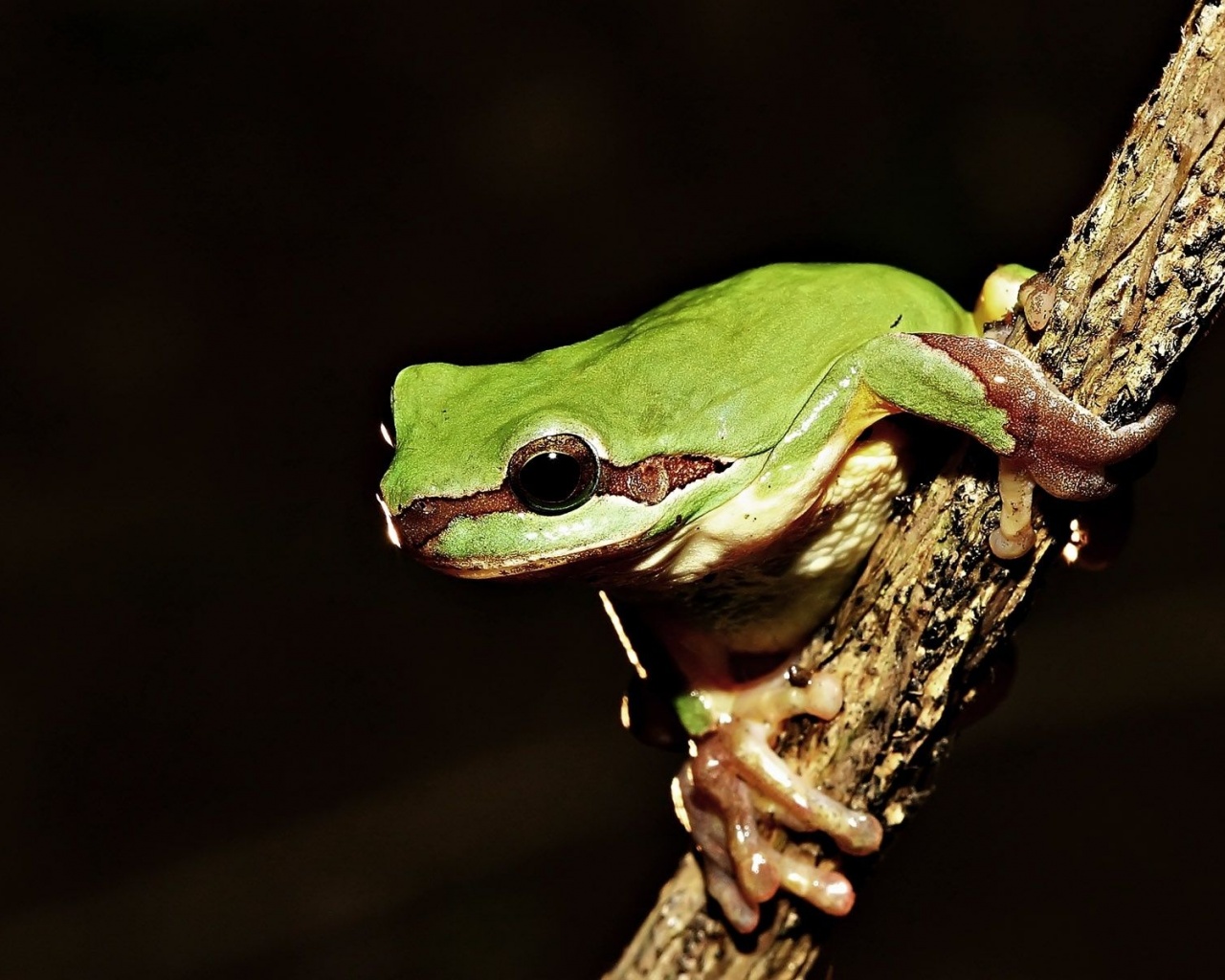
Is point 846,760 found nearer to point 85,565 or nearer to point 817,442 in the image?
point 817,442

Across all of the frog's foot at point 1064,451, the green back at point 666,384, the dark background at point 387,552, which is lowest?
the frog's foot at point 1064,451

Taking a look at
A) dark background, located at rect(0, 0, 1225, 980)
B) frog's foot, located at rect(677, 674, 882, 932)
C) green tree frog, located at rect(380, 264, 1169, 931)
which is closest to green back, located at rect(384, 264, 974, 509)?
green tree frog, located at rect(380, 264, 1169, 931)

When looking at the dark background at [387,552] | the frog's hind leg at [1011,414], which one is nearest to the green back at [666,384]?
the frog's hind leg at [1011,414]

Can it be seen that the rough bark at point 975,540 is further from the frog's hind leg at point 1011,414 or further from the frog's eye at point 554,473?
the frog's eye at point 554,473

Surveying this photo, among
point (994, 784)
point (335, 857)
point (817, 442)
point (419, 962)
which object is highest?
point (335, 857)

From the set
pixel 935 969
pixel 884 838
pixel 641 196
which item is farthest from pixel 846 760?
pixel 935 969

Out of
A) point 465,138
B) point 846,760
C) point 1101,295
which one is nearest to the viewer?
point 1101,295
